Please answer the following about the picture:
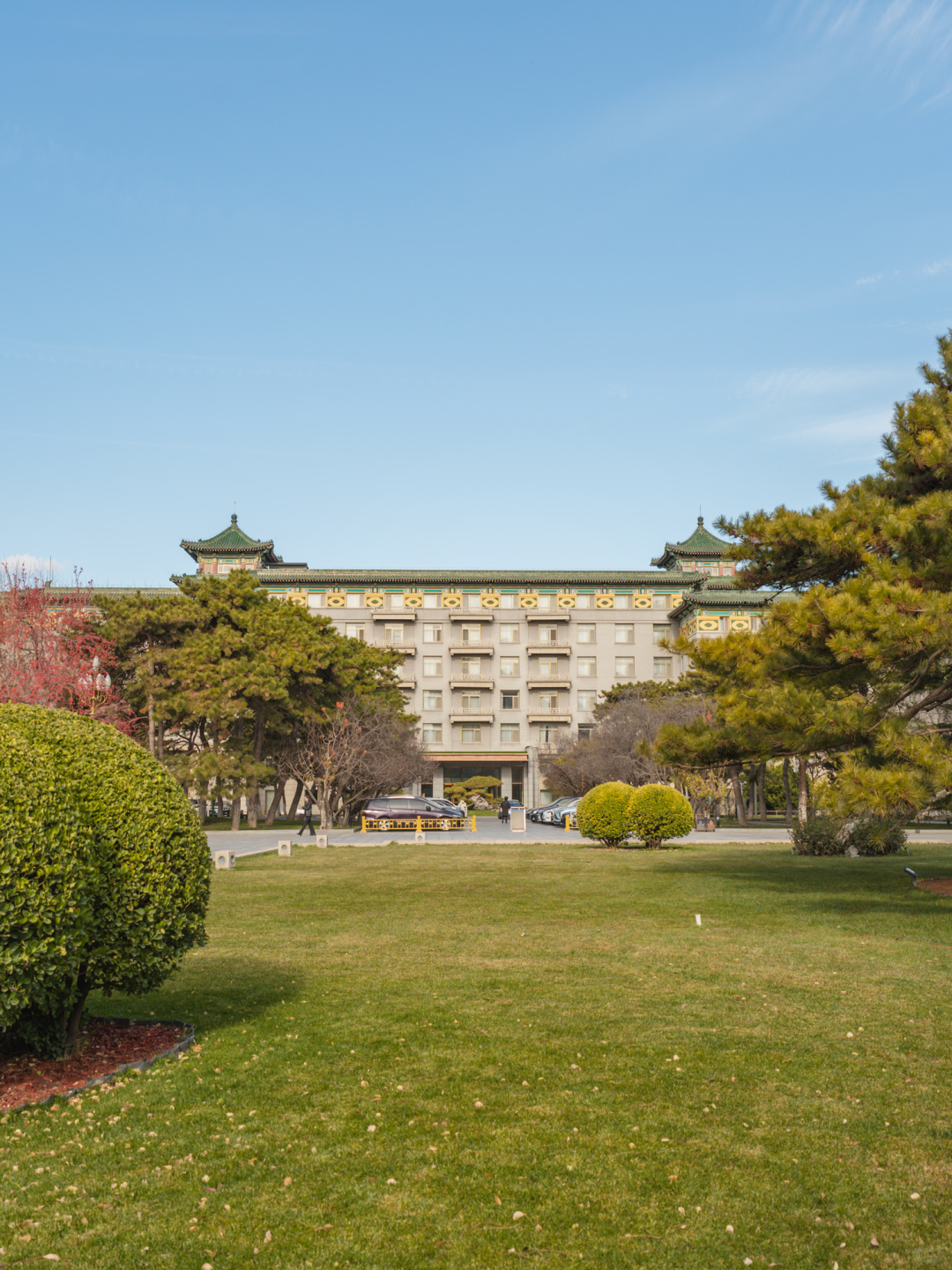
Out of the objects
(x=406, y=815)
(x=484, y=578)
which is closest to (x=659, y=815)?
(x=406, y=815)

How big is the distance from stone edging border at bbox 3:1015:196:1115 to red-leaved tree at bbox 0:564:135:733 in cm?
2238

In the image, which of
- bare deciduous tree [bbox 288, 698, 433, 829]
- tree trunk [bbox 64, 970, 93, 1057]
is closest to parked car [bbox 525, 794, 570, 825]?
bare deciduous tree [bbox 288, 698, 433, 829]

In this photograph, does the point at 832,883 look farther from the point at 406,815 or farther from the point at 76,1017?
the point at 406,815

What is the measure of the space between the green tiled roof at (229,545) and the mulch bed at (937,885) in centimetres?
6153

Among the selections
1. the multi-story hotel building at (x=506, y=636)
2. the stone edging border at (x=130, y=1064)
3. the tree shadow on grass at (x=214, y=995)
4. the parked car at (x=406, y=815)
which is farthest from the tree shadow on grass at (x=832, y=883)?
the multi-story hotel building at (x=506, y=636)

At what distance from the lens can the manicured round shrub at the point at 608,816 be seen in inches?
1046

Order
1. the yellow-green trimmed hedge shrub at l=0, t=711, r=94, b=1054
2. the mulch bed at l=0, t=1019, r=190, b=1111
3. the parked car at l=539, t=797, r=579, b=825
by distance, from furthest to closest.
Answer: the parked car at l=539, t=797, r=579, b=825, the mulch bed at l=0, t=1019, r=190, b=1111, the yellow-green trimmed hedge shrub at l=0, t=711, r=94, b=1054

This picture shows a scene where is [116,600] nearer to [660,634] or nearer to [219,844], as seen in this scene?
[219,844]

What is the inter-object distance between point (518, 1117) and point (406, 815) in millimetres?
35939

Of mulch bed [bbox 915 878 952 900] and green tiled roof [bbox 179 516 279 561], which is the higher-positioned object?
green tiled roof [bbox 179 516 279 561]

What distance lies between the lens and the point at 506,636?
249 ft

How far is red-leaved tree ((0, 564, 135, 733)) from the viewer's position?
100ft

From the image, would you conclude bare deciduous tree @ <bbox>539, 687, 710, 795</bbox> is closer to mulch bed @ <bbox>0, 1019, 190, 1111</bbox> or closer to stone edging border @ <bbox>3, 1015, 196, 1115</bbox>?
stone edging border @ <bbox>3, 1015, 196, 1115</bbox>

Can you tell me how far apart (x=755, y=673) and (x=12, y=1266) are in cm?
1294
